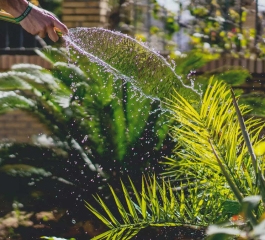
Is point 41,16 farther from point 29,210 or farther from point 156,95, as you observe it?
point 29,210

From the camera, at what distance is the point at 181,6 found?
7.22 m

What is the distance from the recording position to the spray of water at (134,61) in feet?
12.7

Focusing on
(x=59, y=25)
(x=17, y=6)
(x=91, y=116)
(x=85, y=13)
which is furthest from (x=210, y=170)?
(x=85, y=13)

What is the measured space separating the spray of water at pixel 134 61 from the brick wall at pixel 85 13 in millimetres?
2924

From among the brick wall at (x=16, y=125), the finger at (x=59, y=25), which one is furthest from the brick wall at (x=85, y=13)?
the finger at (x=59, y=25)

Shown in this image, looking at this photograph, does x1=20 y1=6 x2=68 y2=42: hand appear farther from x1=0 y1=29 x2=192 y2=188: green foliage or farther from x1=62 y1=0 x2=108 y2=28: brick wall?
x1=62 y1=0 x2=108 y2=28: brick wall

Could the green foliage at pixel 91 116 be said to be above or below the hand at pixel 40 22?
below

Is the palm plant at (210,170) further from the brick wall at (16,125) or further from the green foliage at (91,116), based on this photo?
the brick wall at (16,125)

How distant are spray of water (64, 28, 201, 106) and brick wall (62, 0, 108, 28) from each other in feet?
9.59

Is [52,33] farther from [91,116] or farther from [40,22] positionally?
[91,116]

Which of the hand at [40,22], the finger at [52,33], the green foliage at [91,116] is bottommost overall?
the green foliage at [91,116]

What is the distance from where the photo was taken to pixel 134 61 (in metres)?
3.88

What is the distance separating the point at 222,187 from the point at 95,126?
2072mm

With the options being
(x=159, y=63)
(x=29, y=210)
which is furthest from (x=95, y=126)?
(x=159, y=63)
